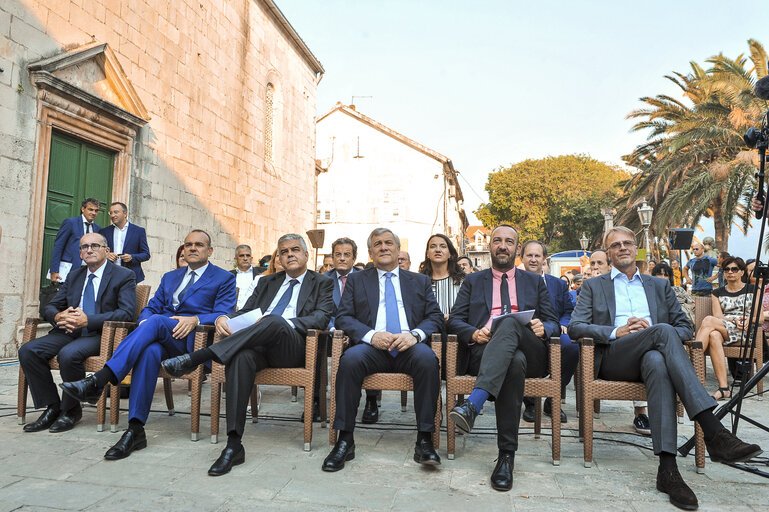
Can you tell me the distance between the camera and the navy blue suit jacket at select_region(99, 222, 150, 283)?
630cm

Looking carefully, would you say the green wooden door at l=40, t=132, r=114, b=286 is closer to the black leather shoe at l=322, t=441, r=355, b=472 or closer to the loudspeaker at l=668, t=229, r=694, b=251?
the black leather shoe at l=322, t=441, r=355, b=472

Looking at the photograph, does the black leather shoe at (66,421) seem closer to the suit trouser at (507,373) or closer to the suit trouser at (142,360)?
the suit trouser at (142,360)

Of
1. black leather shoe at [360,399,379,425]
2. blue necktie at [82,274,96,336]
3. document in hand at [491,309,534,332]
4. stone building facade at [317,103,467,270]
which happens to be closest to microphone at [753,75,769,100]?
document in hand at [491,309,534,332]

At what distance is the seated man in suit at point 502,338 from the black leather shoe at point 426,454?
10.7 inches

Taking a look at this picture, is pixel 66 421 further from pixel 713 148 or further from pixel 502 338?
pixel 713 148

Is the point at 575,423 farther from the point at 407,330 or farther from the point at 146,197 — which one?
the point at 146,197

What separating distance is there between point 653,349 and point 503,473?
121 centimetres

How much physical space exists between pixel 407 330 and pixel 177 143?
26.2 feet

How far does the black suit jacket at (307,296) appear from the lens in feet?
13.7

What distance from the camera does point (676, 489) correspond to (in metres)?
2.73

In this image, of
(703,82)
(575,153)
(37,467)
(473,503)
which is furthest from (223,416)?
(575,153)

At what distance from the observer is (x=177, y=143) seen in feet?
34.1

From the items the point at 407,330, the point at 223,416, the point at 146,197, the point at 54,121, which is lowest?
the point at 223,416

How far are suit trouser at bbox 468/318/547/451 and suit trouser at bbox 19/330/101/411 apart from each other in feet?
9.18
